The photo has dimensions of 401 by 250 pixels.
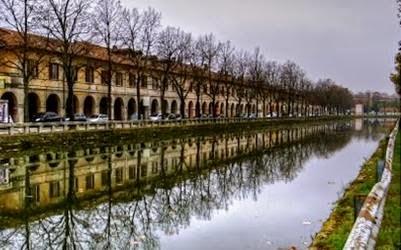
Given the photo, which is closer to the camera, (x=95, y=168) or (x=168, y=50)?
(x=95, y=168)

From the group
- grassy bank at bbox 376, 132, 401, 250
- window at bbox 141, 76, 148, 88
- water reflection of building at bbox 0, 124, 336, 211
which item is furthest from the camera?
window at bbox 141, 76, 148, 88

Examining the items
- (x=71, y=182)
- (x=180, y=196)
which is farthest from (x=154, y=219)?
(x=71, y=182)

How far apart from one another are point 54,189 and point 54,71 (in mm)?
37375

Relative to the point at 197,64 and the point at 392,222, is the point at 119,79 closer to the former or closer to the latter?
the point at 197,64

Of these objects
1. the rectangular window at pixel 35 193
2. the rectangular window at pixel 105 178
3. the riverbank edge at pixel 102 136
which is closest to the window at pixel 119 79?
the riverbank edge at pixel 102 136

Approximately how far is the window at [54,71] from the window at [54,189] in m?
35.0

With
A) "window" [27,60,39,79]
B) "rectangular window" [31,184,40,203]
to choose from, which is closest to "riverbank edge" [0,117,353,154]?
"window" [27,60,39,79]

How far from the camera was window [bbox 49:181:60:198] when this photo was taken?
59.2 feet

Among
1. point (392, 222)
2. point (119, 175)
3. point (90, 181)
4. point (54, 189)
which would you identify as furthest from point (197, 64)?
point (392, 222)

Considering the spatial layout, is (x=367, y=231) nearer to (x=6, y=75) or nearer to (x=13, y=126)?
(x=13, y=126)

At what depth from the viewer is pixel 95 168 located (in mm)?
25297

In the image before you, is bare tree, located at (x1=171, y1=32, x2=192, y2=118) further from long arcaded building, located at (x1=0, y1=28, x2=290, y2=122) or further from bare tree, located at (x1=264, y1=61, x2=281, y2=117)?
bare tree, located at (x1=264, y1=61, x2=281, y2=117)

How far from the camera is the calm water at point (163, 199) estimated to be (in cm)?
1245

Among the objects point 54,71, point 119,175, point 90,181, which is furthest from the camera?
point 54,71
